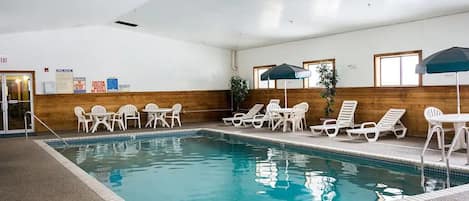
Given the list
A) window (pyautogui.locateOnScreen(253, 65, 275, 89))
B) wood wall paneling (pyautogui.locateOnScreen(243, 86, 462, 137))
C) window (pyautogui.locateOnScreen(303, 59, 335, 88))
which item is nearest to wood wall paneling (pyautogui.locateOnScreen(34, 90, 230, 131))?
window (pyautogui.locateOnScreen(253, 65, 275, 89))

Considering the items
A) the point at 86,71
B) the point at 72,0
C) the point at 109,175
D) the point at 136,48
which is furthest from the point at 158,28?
the point at 109,175

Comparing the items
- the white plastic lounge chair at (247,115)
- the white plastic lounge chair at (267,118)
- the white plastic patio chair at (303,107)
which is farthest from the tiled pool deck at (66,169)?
the white plastic lounge chair at (247,115)

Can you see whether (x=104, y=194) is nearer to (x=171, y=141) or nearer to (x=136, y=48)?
(x=171, y=141)

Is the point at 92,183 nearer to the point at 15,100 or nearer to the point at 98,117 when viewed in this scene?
the point at 98,117

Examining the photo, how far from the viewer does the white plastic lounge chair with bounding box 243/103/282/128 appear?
471 inches

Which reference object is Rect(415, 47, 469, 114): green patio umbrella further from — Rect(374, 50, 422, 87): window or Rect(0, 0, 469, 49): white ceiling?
Rect(374, 50, 422, 87): window

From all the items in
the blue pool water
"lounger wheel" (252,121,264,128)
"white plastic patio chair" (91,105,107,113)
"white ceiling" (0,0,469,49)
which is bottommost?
the blue pool water

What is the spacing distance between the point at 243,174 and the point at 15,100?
8.42 m

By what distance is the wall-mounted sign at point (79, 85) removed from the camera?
42.9 feet

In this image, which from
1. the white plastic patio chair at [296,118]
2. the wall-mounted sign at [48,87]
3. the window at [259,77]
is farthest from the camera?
the window at [259,77]

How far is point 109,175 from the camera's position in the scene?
6906 millimetres

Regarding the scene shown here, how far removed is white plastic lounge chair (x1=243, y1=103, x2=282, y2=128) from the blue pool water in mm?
A: 1989

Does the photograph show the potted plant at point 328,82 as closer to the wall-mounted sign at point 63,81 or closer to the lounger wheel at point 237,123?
the lounger wheel at point 237,123

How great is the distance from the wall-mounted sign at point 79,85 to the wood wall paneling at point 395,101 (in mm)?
6341
